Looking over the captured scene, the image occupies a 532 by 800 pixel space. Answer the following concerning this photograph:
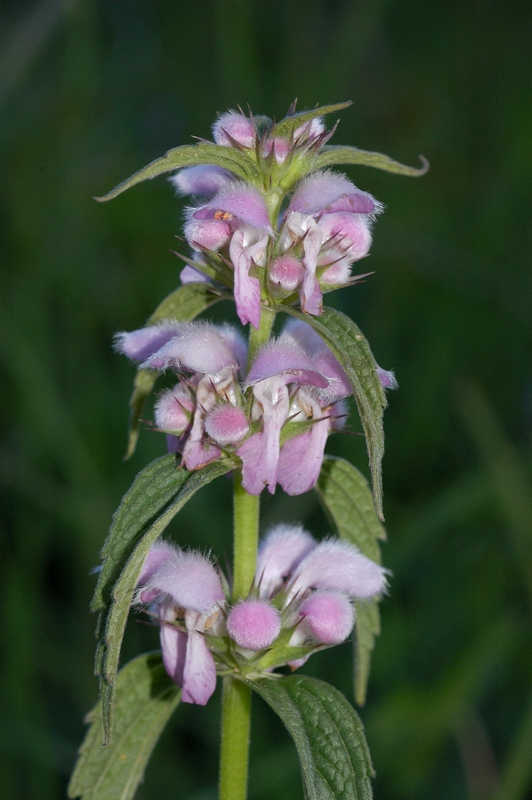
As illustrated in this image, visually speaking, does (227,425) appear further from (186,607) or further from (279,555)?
(279,555)

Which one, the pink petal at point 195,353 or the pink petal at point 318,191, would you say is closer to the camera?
the pink petal at point 318,191

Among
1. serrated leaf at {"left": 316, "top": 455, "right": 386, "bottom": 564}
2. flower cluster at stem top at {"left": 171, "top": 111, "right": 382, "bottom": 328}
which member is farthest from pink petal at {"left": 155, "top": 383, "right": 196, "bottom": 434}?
serrated leaf at {"left": 316, "top": 455, "right": 386, "bottom": 564}

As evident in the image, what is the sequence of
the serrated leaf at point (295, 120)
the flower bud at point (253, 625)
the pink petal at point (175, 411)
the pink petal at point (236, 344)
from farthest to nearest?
the pink petal at point (236, 344), the pink petal at point (175, 411), the flower bud at point (253, 625), the serrated leaf at point (295, 120)

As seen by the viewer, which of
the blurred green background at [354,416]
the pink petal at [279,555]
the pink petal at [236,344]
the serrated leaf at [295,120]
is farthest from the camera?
the blurred green background at [354,416]

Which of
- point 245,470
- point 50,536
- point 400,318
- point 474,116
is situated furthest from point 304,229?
point 474,116

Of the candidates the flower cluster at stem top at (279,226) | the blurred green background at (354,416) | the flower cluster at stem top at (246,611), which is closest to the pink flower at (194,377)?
the flower cluster at stem top at (279,226)

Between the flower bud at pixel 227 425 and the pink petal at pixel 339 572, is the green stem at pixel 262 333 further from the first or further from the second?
the pink petal at pixel 339 572

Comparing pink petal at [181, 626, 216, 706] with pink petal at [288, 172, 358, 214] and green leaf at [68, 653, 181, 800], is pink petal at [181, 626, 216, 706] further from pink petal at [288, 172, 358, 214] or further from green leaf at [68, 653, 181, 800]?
pink petal at [288, 172, 358, 214]

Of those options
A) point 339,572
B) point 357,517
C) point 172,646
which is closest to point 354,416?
point 357,517
